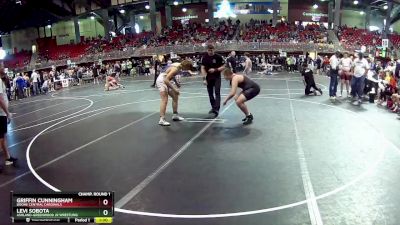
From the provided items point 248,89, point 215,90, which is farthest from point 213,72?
point 248,89

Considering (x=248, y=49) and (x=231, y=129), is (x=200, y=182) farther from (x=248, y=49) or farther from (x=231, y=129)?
(x=248, y=49)

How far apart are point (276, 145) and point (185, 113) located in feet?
13.5

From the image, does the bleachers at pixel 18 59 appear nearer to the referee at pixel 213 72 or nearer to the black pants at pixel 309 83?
the black pants at pixel 309 83

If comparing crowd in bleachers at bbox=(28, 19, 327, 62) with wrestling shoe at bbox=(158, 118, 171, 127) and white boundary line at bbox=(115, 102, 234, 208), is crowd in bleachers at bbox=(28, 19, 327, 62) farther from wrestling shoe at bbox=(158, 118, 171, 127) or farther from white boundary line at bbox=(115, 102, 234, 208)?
white boundary line at bbox=(115, 102, 234, 208)

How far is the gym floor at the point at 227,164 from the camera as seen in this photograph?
4.56 m

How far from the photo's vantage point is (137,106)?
1280 centimetres

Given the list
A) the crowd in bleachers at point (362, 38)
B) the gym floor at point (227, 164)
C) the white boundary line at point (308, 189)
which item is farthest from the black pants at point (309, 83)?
the crowd in bleachers at point (362, 38)

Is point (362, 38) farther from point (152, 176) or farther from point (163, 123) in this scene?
point (152, 176)

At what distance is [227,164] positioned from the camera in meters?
6.24

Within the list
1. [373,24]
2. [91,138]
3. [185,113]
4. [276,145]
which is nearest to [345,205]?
[276,145]
